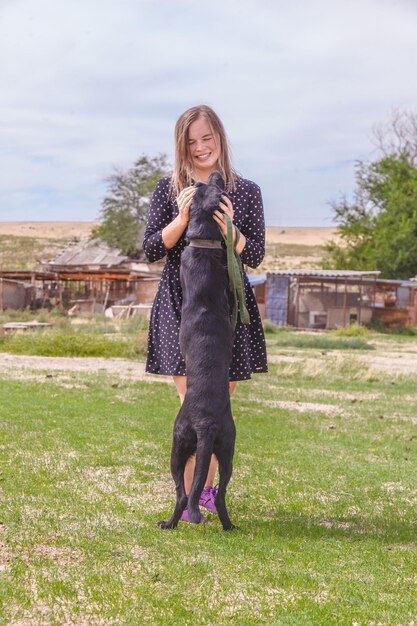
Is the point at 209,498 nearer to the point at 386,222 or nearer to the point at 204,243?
the point at 204,243

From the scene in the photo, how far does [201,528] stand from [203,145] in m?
2.13

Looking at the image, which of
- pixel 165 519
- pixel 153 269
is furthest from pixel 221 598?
pixel 153 269

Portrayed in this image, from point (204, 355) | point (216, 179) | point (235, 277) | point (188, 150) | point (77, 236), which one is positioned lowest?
point (204, 355)

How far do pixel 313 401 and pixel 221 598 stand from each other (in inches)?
357

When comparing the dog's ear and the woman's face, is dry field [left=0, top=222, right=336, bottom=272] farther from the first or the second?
the dog's ear

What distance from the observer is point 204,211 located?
4.53 m

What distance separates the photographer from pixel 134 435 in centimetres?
823

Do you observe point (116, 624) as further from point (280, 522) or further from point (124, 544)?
point (280, 522)

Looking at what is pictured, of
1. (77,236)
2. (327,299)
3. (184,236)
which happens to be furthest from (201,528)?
(77,236)

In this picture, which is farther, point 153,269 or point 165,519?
point 153,269

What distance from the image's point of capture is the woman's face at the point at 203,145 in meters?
4.75

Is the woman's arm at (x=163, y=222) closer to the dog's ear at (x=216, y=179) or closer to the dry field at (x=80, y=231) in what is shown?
the dog's ear at (x=216, y=179)

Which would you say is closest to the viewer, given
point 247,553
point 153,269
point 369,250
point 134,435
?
point 247,553

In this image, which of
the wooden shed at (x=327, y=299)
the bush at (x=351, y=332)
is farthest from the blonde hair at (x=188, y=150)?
the wooden shed at (x=327, y=299)
